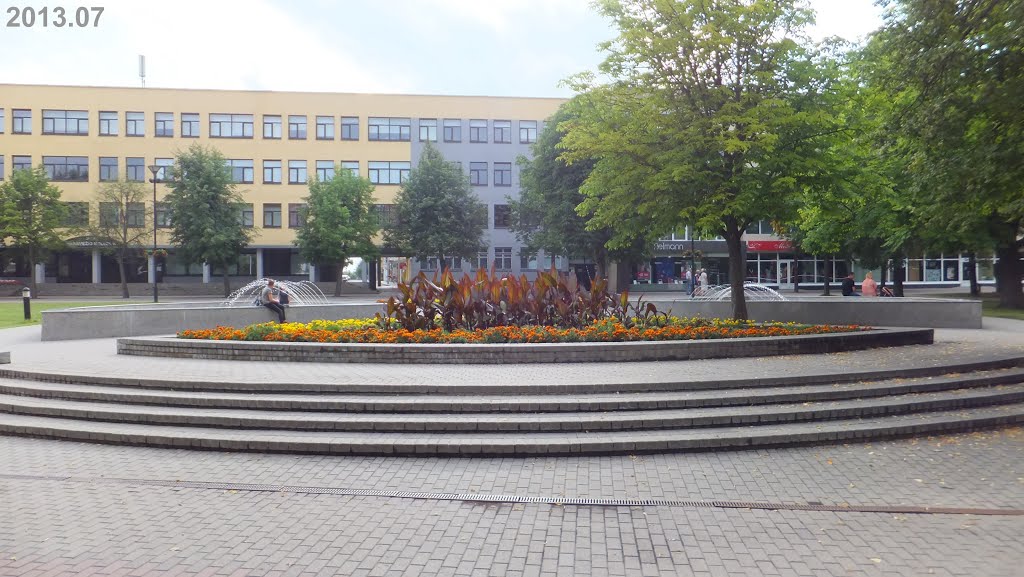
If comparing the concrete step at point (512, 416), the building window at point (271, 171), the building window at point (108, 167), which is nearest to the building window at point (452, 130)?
the building window at point (271, 171)

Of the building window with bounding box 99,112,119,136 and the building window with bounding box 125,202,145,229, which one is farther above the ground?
the building window with bounding box 99,112,119,136

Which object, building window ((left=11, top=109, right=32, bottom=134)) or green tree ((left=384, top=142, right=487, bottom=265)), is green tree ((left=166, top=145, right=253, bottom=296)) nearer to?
green tree ((left=384, top=142, right=487, bottom=265))

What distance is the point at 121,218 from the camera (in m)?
52.0

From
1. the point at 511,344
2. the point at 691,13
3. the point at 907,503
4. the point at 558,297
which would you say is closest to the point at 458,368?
the point at 511,344

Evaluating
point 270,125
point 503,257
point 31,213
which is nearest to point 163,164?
point 270,125

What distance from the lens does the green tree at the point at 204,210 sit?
158 feet

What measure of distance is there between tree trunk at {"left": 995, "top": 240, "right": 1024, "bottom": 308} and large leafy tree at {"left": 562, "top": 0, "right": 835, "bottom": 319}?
19680mm

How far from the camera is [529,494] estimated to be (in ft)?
20.5

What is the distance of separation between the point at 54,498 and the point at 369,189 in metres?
46.4

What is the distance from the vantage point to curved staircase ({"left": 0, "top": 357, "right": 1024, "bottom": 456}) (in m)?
7.71

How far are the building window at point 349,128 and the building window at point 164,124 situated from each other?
1400cm

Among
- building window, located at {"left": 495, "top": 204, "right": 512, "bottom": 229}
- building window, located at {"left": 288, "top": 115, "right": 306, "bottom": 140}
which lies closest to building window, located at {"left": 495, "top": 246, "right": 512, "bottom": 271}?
building window, located at {"left": 495, "top": 204, "right": 512, "bottom": 229}

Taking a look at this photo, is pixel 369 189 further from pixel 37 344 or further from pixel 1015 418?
pixel 1015 418

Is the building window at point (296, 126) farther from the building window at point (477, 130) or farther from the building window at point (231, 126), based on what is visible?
the building window at point (477, 130)
